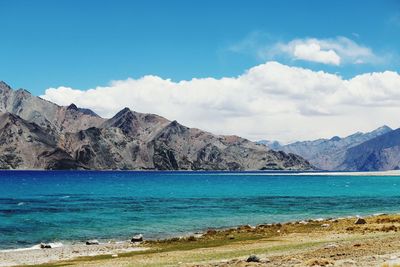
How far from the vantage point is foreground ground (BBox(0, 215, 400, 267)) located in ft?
92.5

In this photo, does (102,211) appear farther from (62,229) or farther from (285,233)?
(285,233)

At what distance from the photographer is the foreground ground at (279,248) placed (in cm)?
2819

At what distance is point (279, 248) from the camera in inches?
1494

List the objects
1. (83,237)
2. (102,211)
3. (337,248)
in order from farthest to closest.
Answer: (102,211) → (83,237) → (337,248)

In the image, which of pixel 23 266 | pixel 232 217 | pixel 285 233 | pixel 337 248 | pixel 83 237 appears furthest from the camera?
pixel 232 217

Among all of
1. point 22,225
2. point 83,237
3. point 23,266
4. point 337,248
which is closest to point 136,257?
point 23,266

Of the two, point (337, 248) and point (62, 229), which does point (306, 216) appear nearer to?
point (62, 229)

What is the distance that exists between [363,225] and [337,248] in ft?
64.9

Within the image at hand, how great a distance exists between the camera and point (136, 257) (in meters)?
36.9

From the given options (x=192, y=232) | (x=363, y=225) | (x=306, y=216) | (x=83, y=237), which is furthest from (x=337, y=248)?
(x=306, y=216)

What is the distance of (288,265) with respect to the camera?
26094 millimetres

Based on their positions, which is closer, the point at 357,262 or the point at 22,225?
the point at 357,262

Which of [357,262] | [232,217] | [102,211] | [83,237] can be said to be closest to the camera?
[357,262]

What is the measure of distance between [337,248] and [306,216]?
4350 cm
